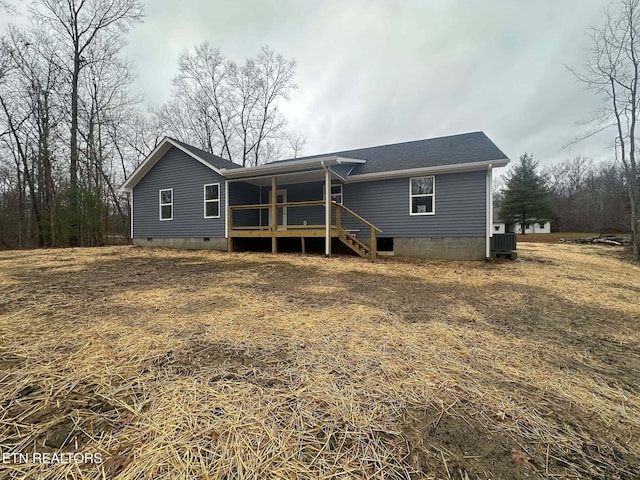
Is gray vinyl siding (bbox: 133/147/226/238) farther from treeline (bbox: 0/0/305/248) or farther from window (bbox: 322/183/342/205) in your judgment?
treeline (bbox: 0/0/305/248)

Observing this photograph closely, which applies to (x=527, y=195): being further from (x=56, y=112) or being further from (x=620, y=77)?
(x=56, y=112)

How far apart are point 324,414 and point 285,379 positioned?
16.9 inches

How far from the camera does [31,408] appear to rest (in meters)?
1.49

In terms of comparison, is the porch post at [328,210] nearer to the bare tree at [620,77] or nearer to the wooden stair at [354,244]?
the wooden stair at [354,244]

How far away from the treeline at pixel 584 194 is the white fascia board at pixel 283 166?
108ft

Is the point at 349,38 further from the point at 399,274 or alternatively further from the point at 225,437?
the point at 225,437

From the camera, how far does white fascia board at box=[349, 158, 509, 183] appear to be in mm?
8406

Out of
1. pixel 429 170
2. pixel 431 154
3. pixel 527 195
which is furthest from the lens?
pixel 527 195

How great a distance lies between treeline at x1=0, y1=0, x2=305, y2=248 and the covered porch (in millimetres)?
10046

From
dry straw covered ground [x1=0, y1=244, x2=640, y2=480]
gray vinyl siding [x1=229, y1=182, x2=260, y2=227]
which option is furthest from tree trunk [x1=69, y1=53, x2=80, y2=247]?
dry straw covered ground [x1=0, y1=244, x2=640, y2=480]

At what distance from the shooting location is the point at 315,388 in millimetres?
1739

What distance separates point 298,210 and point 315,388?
10.3m

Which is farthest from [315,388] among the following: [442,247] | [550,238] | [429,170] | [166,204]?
[550,238]

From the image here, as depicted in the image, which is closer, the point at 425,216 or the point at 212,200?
the point at 425,216
